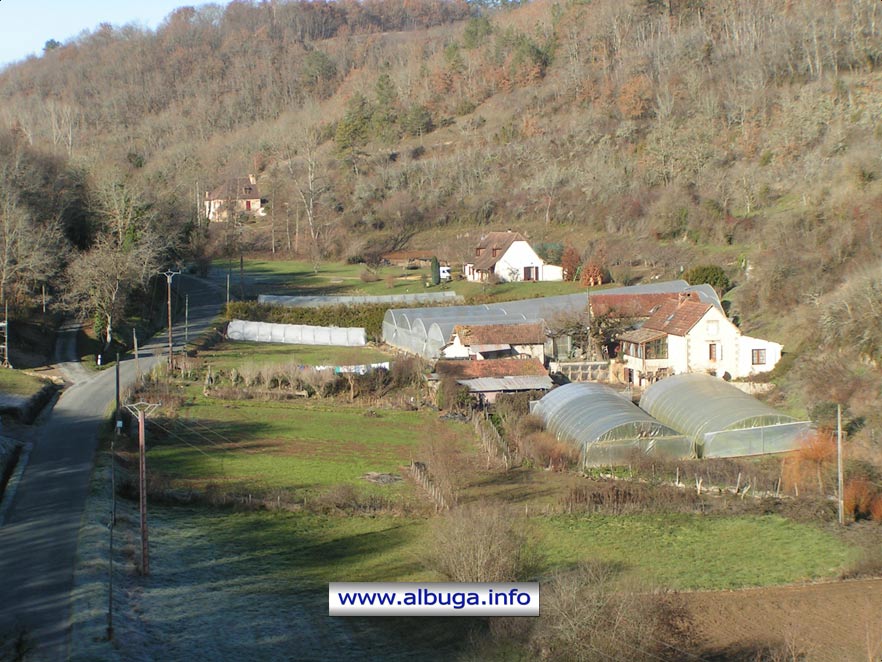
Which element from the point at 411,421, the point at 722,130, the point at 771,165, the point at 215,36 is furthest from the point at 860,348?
the point at 215,36

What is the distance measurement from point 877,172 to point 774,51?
29.8 m

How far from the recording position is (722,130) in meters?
63.2

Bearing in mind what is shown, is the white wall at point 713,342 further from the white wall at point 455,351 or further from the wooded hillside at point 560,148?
the white wall at point 455,351

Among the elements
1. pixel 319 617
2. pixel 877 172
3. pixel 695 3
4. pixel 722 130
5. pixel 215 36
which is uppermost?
pixel 215 36

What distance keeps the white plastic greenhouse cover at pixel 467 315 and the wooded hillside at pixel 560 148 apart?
3.49 meters

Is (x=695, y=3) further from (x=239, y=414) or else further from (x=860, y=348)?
(x=239, y=414)

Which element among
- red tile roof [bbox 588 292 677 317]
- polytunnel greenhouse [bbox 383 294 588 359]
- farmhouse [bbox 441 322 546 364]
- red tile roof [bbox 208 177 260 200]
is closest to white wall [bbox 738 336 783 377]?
red tile roof [bbox 588 292 677 317]

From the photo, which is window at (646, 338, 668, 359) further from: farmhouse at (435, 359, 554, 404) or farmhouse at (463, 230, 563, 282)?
farmhouse at (463, 230, 563, 282)

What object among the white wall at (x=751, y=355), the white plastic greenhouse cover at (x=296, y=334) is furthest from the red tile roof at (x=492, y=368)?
the white plastic greenhouse cover at (x=296, y=334)

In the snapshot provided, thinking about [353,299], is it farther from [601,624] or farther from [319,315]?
[601,624]

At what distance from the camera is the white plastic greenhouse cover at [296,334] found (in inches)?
1640

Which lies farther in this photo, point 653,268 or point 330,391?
point 653,268

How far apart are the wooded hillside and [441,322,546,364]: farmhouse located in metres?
8.23

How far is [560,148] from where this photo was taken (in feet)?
238
